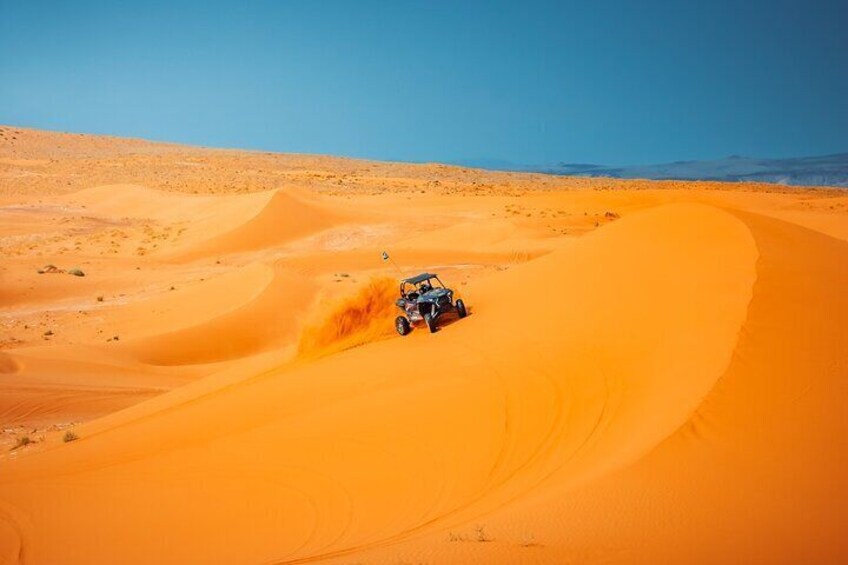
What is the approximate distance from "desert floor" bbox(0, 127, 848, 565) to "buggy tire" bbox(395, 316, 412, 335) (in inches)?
12.8

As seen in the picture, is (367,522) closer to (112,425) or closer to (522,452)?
(522,452)

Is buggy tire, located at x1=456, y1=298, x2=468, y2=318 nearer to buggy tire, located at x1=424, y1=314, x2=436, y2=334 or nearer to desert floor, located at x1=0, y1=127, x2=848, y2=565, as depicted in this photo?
desert floor, located at x1=0, y1=127, x2=848, y2=565

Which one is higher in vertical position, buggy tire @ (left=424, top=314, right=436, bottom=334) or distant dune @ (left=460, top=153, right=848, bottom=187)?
distant dune @ (left=460, top=153, right=848, bottom=187)

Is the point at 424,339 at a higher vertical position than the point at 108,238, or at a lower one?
lower

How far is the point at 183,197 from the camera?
52.5 m

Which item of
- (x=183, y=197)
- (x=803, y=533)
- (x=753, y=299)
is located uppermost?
(x=183, y=197)

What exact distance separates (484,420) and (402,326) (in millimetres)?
5855

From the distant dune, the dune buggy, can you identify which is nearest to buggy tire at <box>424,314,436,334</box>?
the dune buggy

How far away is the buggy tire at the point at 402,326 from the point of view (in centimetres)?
1554

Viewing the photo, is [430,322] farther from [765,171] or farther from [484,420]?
[765,171]

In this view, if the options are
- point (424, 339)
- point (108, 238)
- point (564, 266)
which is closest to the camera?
point (424, 339)

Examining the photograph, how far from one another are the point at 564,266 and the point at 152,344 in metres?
12.6

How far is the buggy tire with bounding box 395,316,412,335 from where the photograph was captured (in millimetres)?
15539

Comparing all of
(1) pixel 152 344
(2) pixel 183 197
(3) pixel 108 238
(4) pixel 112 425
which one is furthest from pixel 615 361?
(2) pixel 183 197
